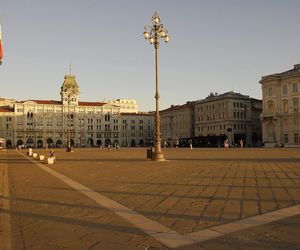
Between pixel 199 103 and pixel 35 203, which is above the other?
pixel 199 103

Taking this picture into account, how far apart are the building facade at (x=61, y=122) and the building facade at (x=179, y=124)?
1007 inches

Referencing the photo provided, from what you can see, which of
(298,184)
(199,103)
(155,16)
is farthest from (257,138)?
(298,184)

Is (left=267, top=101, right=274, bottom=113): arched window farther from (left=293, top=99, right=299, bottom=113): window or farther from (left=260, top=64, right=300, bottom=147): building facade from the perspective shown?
(left=293, top=99, right=299, bottom=113): window

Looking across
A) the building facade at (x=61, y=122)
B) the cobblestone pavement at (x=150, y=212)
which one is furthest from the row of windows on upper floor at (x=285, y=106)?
the cobblestone pavement at (x=150, y=212)

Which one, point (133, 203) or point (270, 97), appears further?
point (270, 97)

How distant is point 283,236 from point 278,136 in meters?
81.1

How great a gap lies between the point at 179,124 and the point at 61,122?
1787 inches

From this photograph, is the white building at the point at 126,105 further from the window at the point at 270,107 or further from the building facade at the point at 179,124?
the window at the point at 270,107

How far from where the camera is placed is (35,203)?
846 centimetres

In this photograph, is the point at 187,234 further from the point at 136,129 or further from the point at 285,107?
the point at 136,129

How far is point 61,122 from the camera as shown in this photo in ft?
457

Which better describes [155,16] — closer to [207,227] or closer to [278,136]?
[207,227]

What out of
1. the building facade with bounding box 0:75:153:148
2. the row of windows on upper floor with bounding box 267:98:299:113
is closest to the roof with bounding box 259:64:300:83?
the row of windows on upper floor with bounding box 267:98:299:113

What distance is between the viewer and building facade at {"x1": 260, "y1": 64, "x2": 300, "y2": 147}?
7888 centimetres
